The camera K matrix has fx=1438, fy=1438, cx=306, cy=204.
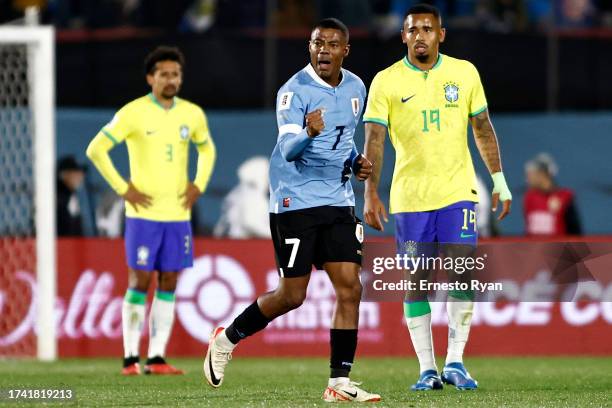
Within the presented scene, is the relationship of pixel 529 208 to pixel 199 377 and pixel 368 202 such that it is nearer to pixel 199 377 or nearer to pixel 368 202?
pixel 199 377

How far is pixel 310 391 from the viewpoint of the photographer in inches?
340

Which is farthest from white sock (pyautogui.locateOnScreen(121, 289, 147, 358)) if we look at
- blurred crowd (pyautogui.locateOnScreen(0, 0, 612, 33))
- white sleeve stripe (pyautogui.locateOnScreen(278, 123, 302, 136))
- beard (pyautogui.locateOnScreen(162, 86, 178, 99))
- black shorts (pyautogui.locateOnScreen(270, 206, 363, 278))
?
blurred crowd (pyautogui.locateOnScreen(0, 0, 612, 33))

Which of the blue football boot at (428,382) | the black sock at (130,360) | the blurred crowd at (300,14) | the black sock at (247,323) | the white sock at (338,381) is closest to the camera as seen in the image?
the white sock at (338,381)

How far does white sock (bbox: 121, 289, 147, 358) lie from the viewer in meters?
10.8

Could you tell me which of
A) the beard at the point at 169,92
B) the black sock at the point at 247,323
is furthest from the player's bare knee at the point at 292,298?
the beard at the point at 169,92

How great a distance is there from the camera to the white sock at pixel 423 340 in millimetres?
8578

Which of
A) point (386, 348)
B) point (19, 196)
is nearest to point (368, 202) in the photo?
point (386, 348)

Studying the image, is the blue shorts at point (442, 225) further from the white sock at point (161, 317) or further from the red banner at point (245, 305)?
the red banner at point (245, 305)

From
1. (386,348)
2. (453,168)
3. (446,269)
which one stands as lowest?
(386,348)

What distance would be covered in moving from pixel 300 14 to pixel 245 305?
3636 millimetres

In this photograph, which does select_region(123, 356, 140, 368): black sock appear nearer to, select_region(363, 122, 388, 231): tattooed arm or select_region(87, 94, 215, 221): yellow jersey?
select_region(87, 94, 215, 221): yellow jersey

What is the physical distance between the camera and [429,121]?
8.52m

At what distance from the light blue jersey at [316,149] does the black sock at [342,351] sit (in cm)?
72

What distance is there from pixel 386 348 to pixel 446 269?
4744 mm
